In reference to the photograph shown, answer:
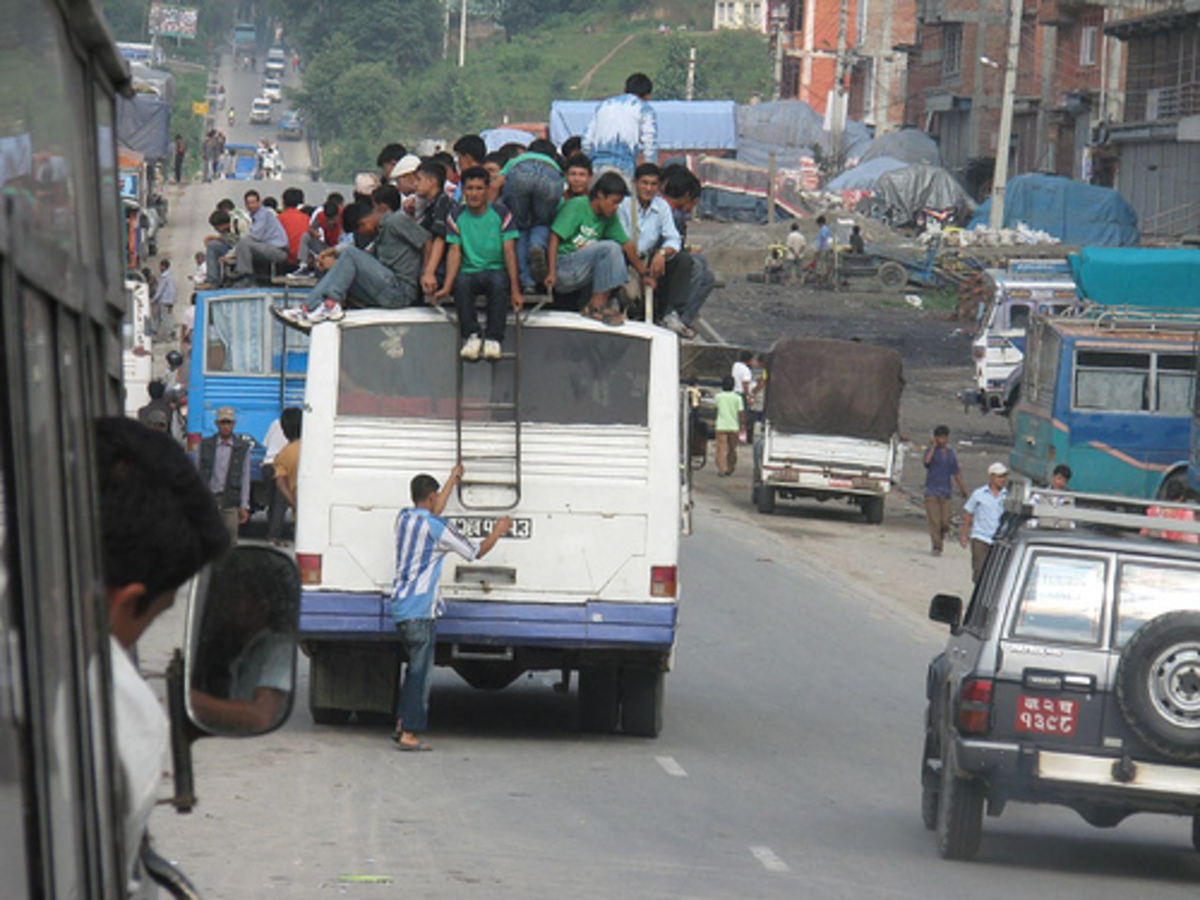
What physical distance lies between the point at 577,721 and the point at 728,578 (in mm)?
9507

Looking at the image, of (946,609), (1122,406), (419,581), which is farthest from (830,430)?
(946,609)

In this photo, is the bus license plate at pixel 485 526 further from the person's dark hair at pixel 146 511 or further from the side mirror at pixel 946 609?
the person's dark hair at pixel 146 511

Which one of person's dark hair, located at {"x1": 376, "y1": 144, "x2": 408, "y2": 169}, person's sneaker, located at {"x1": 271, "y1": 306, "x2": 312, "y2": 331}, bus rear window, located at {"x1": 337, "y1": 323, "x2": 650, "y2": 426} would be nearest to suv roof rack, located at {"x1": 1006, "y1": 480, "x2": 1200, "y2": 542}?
bus rear window, located at {"x1": 337, "y1": 323, "x2": 650, "y2": 426}

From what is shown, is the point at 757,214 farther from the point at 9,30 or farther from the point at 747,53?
the point at 9,30

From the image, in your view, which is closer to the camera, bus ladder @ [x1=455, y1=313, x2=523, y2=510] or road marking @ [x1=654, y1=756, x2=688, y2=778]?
road marking @ [x1=654, y1=756, x2=688, y2=778]

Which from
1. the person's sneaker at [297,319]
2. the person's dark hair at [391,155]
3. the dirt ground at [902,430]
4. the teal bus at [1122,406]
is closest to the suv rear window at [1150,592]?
the person's sneaker at [297,319]

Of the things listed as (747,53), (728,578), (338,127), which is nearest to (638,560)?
(728,578)

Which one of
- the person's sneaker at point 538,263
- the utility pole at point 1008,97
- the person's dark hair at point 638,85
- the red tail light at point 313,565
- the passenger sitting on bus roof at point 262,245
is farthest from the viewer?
the utility pole at point 1008,97

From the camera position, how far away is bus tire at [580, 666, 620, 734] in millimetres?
15109

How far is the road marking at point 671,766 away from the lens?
1380 centimetres

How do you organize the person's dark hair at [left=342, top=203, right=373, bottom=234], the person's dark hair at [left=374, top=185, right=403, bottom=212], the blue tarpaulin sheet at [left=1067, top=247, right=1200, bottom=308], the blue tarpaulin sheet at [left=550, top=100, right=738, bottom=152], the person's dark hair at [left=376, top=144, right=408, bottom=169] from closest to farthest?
the person's dark hair at [left=374, top=185, right=403, bottom=212]
the person's dark hair at [left=342, top=203, right=373, bottom=234]
the person's dark hair at [left=376, top=144, right=408, bottom=169]
the blue tarpaulin sheet at [left=1067, top=247, right=1200, bottom=308]
the blue tarpaulin sheet at [left=550, top=100, right=738, bottom=152]

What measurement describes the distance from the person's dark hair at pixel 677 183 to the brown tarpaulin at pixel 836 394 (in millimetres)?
17601

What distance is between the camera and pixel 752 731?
51.8 feet

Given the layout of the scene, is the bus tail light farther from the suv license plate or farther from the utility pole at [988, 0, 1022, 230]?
the utility pole at [988, 0, 1022, 230]
